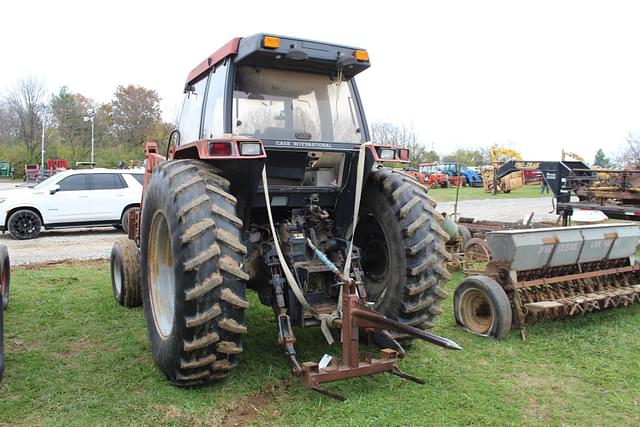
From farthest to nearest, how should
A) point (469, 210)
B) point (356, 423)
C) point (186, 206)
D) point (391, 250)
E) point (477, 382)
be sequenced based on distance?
1. point (469, 210)
2. point (391, 250)
3. point (477, 382)
4. point (186, 206)
5. point (356, 423)

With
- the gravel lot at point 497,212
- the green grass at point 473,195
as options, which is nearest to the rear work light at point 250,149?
the gravel lot at point 497,212

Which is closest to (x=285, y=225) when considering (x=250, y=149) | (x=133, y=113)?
(x=250, y=149)

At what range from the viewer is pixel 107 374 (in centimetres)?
400

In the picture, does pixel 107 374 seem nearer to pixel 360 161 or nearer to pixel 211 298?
pixel 211 298

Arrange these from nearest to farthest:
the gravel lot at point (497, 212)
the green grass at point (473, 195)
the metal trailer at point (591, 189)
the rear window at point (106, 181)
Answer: the metal trailer at point (591, 189) < the rear window at point (106, 181) < the gravel lot at point (497, 212) < the green grass at point (473, 195)

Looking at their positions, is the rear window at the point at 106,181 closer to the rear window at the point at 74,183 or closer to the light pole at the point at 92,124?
the rear window at the point at 74,183

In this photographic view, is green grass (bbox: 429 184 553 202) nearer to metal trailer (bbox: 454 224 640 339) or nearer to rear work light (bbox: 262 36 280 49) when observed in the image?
metal trailer (bbox: 454 224 640 339)

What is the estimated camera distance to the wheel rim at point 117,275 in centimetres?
598

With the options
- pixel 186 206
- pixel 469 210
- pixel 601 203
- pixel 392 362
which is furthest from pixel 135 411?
pixel 469 210

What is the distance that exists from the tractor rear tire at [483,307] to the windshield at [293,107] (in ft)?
6.28

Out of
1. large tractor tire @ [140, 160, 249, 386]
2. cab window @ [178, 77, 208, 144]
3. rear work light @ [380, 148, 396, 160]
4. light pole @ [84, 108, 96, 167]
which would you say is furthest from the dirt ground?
light pole @ [84, 108, 96, 167]

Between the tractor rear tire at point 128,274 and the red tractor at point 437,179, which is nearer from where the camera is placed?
the tractor rear tire at point 128,274

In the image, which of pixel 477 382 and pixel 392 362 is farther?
pixel 477 382

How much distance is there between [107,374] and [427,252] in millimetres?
2671
